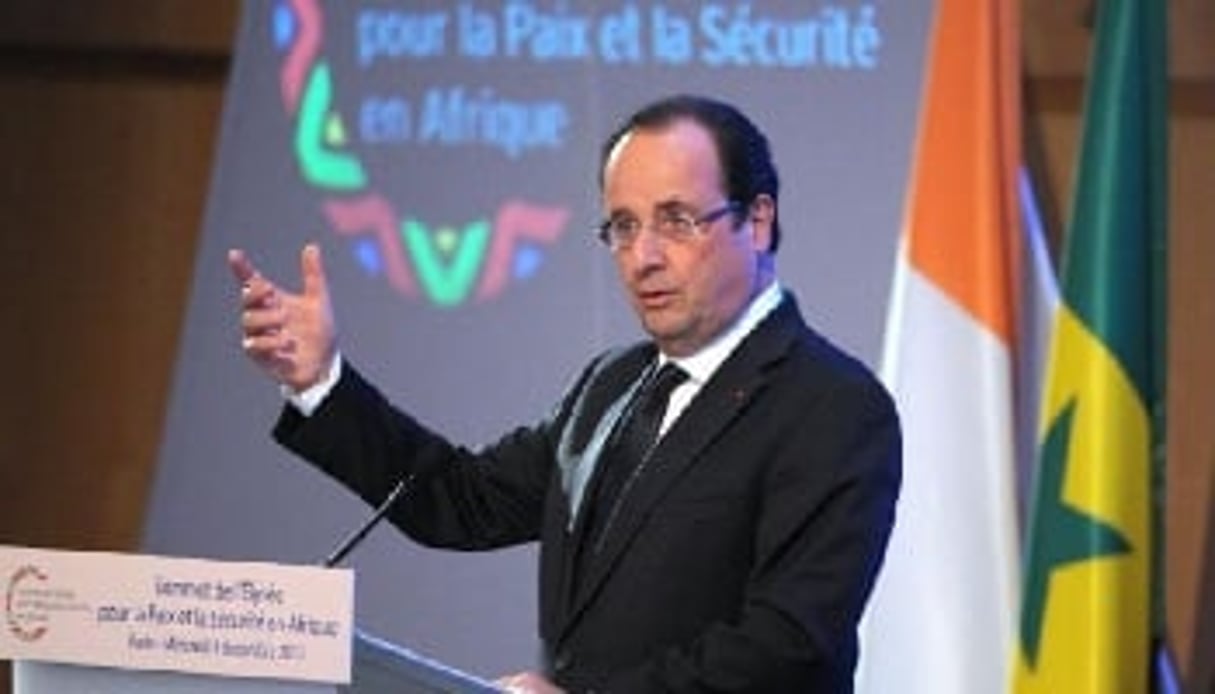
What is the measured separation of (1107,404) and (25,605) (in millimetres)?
1967

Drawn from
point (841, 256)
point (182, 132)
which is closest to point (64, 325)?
point (182, 132)

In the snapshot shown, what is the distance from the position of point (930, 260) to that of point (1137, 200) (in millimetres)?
358

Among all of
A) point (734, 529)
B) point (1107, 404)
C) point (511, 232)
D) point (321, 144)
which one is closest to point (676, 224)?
point (734, 529)

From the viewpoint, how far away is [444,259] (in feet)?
12.8

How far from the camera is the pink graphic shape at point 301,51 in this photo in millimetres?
3936

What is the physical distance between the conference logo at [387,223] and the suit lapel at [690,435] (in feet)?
4.96

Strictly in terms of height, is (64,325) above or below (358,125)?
below

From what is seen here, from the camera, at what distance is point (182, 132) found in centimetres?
462

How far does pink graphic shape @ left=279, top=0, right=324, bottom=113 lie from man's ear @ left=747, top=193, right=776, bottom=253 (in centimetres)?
168

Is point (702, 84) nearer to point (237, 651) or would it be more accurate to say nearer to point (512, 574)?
point (512, 574)

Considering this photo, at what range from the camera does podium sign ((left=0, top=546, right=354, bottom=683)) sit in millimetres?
1798

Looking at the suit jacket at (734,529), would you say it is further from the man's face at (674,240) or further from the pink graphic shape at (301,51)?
the pink graphic shape at (301,51)

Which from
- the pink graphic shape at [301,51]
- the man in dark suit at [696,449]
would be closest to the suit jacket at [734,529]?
the man in dark suit at [696,449]

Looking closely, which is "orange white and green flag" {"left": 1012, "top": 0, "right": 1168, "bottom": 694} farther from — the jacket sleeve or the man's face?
the man's face
